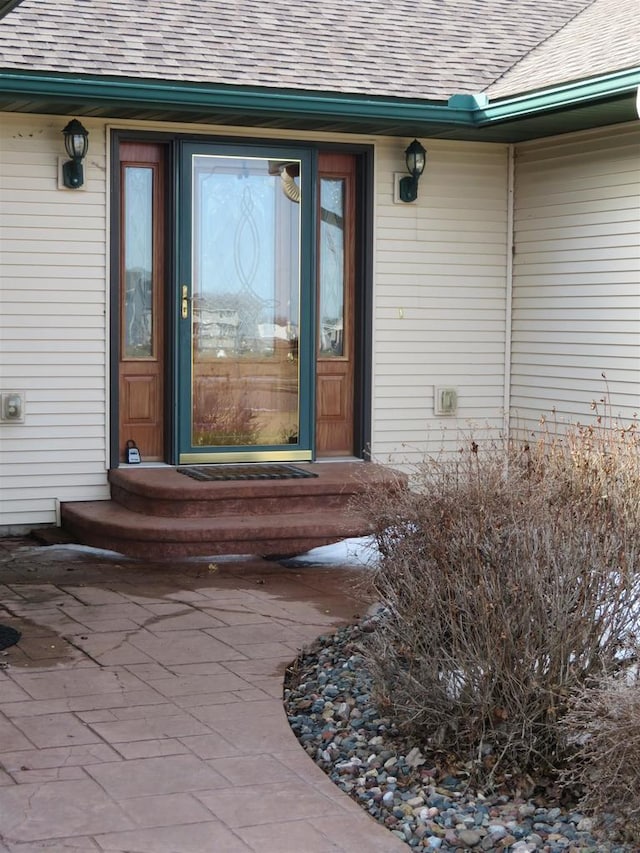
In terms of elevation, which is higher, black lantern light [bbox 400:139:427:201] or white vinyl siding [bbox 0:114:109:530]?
black lantern light [bbox 400:139:427:201]

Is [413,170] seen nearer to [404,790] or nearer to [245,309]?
[245,309]

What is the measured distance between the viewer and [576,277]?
9.39 meters

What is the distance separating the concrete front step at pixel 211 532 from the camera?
26.0 feet

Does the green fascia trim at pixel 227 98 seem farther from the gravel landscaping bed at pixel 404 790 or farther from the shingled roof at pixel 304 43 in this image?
the gravel landscaping bed at pixel 404 790

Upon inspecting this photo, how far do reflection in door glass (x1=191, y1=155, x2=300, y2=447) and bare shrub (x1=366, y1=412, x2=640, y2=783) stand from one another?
4.45 m

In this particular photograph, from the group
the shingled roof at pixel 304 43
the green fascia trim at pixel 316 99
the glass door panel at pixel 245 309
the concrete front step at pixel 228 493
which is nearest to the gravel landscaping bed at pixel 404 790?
the concrete front step at pixel 228 493

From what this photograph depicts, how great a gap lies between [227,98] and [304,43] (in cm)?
153

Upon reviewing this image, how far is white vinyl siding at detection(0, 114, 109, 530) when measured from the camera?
864cm

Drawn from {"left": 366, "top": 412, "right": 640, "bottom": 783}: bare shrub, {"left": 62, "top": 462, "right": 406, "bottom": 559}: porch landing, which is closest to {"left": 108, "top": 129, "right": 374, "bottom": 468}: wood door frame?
{"left": 62, "top": 462, "right": 406, "bottom": 559}: porch landing

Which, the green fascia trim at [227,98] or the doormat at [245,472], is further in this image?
the doormat at [245,472]

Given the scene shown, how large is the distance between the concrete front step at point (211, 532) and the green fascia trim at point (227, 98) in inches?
111

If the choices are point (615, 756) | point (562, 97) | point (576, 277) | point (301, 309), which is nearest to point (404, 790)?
point (615, 756)

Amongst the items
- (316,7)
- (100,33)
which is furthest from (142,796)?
(316,7)

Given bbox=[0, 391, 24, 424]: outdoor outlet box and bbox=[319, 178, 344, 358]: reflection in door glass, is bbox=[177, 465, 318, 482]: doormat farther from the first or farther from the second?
bbox=[0, 391, 24, 424]: outdoor outlet box
